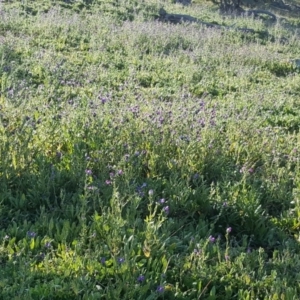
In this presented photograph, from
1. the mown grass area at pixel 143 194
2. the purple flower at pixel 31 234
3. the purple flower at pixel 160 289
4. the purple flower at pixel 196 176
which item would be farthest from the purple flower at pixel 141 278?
the purple flower at pixel 196 176

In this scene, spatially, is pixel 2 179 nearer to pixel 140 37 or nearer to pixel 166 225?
pixel 166 225

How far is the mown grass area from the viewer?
3443mm

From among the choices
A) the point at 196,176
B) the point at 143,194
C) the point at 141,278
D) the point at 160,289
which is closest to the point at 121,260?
the point at 141,278

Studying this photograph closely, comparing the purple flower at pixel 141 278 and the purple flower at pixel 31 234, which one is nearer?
the purple flower at pixel 141 278

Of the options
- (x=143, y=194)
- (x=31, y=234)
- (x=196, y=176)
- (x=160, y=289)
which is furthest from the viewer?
(x=196, y=176)

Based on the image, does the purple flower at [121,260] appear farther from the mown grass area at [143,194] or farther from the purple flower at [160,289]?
the purple flower at [160,289]

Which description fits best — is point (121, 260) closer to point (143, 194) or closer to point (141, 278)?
point (141, 278)

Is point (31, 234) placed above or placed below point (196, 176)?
below

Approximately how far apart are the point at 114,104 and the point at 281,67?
6712 mm

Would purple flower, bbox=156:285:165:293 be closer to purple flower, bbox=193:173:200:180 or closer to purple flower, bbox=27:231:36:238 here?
purple flower, bbox=27:231:36:238

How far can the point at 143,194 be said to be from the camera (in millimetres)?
4359

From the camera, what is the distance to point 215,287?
3.53m

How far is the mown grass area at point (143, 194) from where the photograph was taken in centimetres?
344

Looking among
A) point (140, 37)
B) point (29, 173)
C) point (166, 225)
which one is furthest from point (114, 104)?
point (140, 37)
